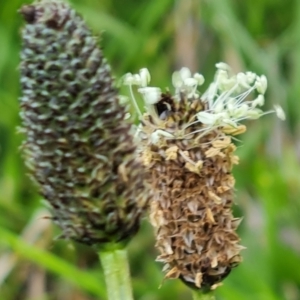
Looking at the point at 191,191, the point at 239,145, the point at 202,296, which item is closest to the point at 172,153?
the point at 191,191

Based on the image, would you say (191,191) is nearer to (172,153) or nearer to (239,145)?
(172,153)

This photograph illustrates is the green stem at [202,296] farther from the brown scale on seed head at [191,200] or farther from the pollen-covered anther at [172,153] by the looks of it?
the pollen-covered anther at [172,153]

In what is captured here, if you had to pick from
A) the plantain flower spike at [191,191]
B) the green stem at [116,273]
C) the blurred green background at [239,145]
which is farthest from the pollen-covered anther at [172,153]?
the blurred green background at [239,145]

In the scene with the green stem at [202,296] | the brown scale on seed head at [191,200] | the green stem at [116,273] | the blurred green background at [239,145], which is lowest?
the blurred green background at [239,145]

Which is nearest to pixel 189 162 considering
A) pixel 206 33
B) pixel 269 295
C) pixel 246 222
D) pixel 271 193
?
pixel 269 295

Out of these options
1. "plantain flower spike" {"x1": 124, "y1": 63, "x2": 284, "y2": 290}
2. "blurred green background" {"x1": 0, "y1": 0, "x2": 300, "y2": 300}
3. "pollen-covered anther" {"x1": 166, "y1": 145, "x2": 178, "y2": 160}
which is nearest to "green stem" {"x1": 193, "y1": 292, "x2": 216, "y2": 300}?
"plantain flower spike" {"x1": 124, "y1": 63, "x2": 284, "y2": 290}

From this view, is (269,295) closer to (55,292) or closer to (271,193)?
(271,193)

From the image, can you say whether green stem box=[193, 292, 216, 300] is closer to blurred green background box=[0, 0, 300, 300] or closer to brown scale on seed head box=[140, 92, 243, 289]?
brown scale on seed head box=[140, 92, 243, 289]

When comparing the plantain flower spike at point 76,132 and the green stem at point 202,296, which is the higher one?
the plantain flower spike at point 76,132
